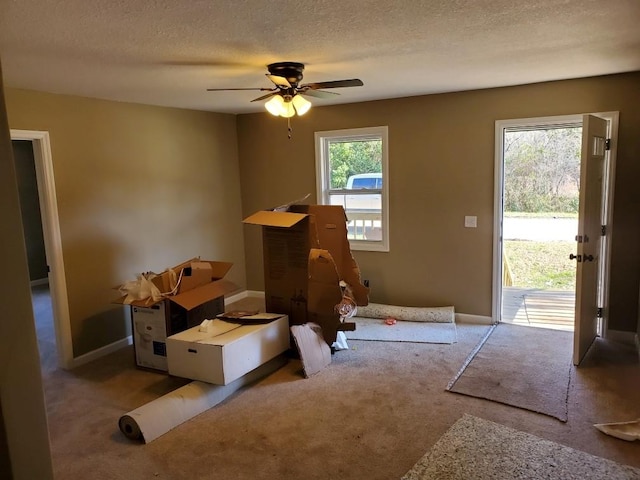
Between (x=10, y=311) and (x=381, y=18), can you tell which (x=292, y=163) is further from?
(x=10, y=311)

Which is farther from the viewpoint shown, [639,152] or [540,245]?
[540,245]

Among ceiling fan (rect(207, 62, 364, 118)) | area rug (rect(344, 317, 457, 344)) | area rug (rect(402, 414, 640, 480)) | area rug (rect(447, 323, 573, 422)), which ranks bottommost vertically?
area rug (rect(402, 414, 640, 480))

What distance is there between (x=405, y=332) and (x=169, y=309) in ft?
7.15

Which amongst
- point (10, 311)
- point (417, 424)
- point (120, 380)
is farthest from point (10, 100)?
point (417, 424)

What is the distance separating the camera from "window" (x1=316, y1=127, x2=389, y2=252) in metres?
5.17

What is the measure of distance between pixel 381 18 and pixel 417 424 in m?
2.32

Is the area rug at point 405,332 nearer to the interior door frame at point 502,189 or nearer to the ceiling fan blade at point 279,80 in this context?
the interior door frame at point 502,189

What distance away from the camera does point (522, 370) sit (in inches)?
144

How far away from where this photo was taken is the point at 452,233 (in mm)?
4844

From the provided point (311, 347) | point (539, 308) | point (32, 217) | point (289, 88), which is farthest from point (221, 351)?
point (32, 217)

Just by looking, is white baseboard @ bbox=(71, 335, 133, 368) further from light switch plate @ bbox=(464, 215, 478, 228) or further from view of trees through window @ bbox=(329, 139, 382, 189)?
light switch plate @ bbox=(464, 215, 478, 228)

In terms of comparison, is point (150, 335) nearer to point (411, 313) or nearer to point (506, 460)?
point (411, 313)

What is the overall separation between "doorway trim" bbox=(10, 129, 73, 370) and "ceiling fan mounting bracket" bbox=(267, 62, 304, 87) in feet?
6.70

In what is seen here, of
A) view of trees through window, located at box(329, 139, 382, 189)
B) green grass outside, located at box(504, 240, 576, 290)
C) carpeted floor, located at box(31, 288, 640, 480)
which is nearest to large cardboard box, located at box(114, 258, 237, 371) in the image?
carpeted floor, located at box(31, 288, 640, 480)
